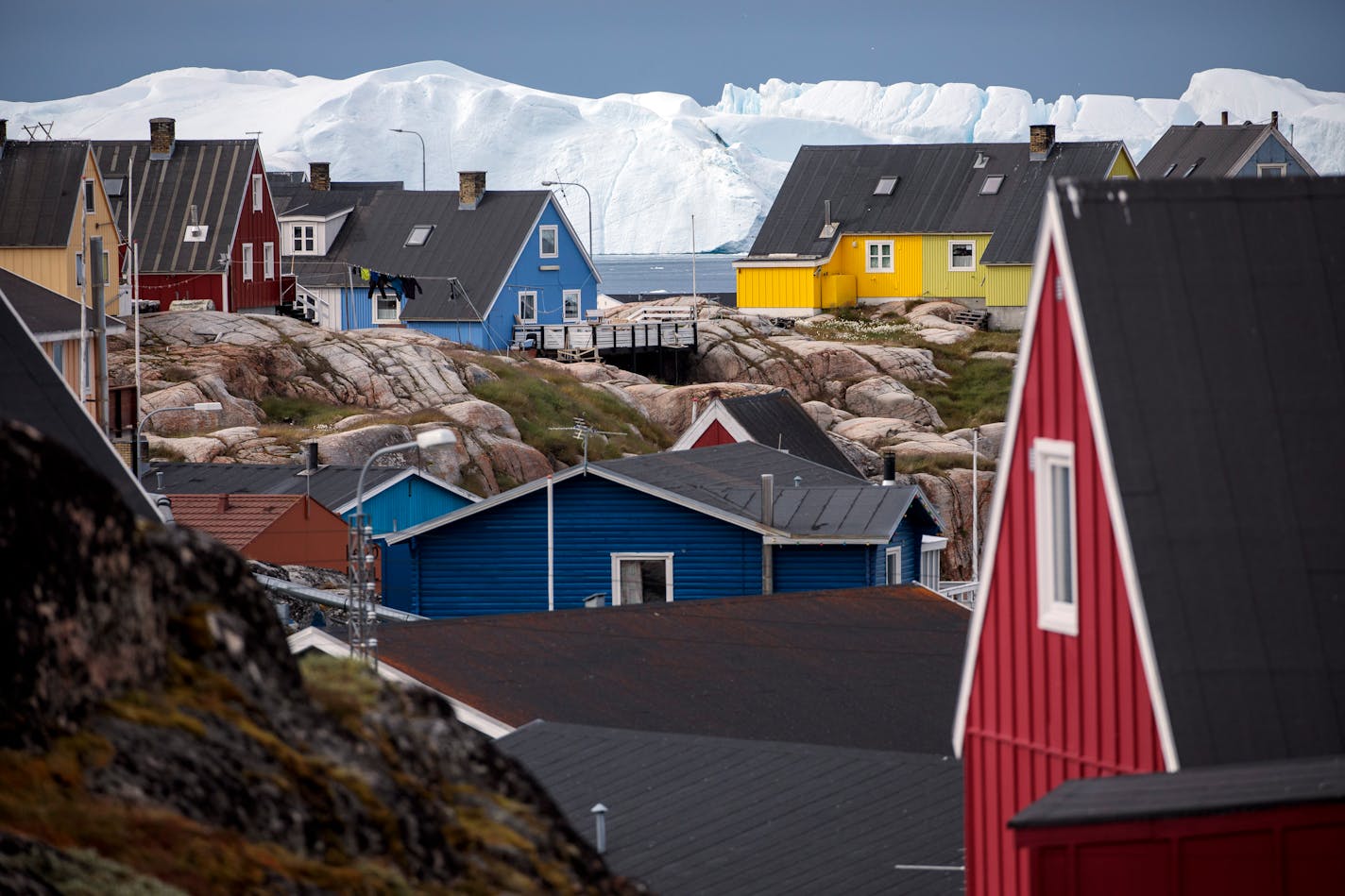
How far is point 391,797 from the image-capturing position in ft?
26.4

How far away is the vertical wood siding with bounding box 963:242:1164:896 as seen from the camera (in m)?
11.6

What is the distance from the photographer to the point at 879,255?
281ft

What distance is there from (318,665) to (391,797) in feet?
4.16

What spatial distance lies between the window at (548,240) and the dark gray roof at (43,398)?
62.9m

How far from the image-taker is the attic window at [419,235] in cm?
7968

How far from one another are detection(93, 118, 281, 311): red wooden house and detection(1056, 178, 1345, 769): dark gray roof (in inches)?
2256

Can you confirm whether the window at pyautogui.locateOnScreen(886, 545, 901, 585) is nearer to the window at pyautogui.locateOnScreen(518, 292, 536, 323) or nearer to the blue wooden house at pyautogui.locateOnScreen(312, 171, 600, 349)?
the blue wooden house at pyautogui.locateOnScreen(312, 171, 600, 349)

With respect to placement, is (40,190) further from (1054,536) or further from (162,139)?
(1054,536)

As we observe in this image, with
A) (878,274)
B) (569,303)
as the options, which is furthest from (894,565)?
(878,274)

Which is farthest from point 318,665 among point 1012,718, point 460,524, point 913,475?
point 913,475

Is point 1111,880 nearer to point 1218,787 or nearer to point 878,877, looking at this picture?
point 1218,787

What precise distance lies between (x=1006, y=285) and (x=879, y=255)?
21.2 ft

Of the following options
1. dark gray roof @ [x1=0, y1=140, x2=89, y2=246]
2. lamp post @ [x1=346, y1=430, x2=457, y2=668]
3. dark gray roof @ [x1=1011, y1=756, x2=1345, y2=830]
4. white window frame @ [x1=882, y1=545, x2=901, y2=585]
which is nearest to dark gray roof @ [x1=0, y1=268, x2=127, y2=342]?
dark gray roof @ [x1=0, y1=140, x2=89, y2=246]

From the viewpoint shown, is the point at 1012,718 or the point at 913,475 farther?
the point at 913,475
